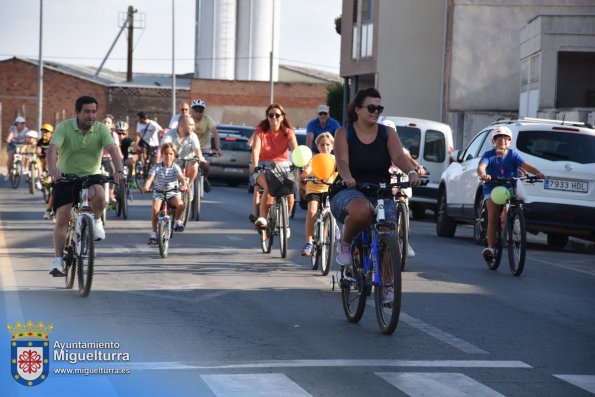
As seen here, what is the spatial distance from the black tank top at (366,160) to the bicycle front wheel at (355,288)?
1.82 feet

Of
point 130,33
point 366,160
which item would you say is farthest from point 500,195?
point 130,33

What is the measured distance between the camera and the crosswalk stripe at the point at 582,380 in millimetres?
7816

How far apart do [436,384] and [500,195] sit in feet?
24.5

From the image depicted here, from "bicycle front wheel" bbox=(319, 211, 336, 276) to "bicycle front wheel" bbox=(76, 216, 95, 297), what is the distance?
2912mm

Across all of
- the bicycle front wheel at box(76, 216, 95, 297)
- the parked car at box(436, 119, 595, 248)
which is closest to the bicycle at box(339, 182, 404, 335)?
the bicycle front wheel at box(76, 216, 95, 297)

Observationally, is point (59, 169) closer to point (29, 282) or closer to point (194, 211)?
point (29, 282)

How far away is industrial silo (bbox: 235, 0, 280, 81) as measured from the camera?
78.4 m

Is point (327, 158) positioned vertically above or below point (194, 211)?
above

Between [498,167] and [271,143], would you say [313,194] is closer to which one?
[271,143]

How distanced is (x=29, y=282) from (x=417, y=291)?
12.1 ft

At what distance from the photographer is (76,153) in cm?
1202

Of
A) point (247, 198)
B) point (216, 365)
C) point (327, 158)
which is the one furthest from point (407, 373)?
point (247, 198)

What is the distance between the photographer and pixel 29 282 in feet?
41.1

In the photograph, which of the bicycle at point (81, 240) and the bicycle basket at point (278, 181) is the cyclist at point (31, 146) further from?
the bicycle at point (81, 240)
